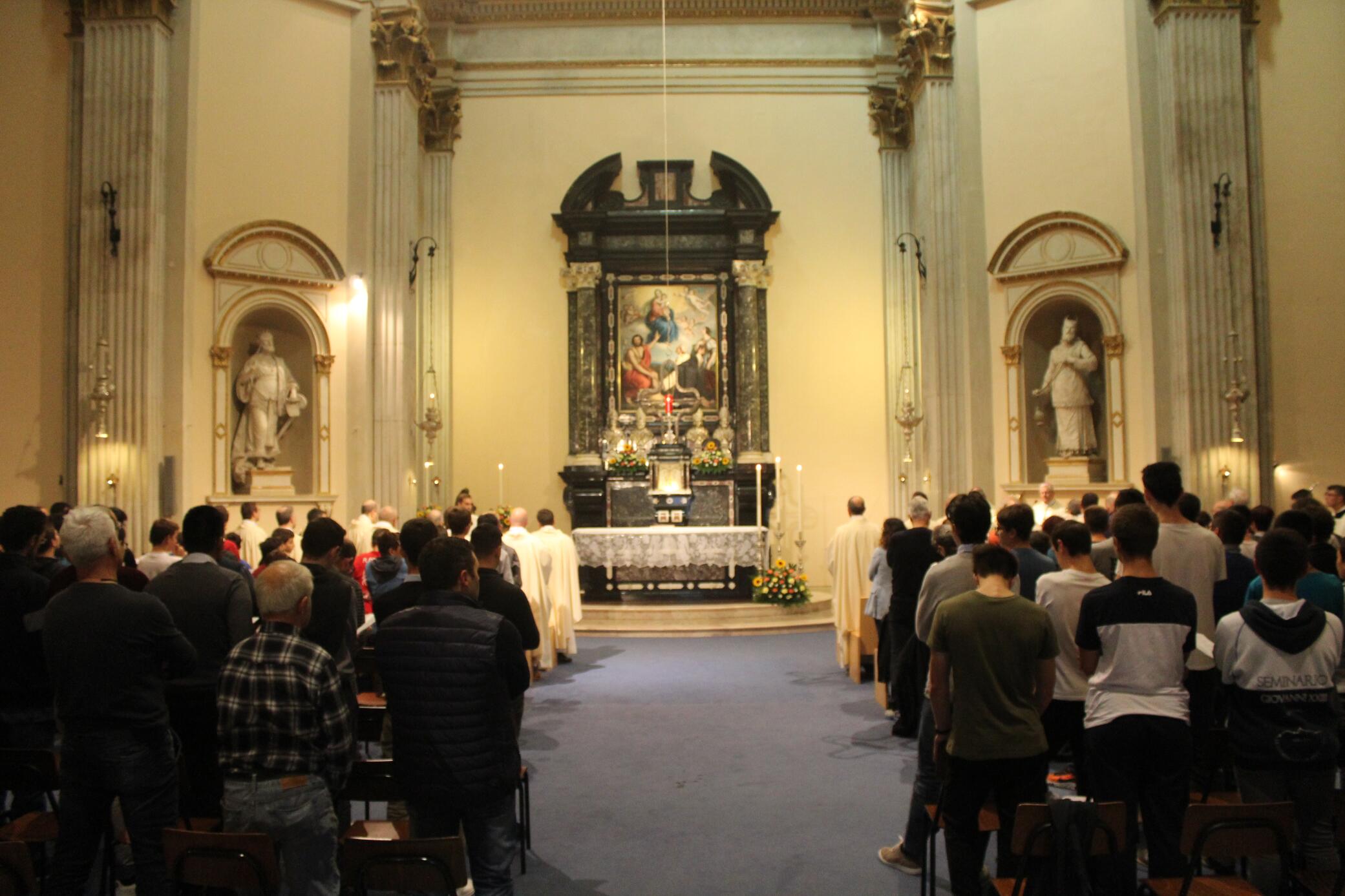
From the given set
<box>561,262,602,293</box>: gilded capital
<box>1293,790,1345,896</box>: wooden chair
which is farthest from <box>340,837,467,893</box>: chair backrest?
<box>561,262,602,293</box>: gilded capital

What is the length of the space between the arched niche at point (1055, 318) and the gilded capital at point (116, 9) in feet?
33.9

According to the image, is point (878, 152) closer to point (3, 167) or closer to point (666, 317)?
point (666, 317)

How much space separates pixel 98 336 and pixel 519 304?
7.66m

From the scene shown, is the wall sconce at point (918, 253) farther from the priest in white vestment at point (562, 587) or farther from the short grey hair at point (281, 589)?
the short grey hair at point (281, 589)

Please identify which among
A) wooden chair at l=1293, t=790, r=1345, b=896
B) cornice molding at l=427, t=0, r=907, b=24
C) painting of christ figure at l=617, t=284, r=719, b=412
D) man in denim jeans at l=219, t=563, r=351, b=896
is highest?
cornice molding at l=427, t=0, r=907, b=24

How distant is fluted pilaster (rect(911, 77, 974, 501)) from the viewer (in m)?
14.9

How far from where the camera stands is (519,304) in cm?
1852

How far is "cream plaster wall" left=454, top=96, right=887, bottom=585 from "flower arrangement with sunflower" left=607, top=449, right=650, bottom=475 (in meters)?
1.59

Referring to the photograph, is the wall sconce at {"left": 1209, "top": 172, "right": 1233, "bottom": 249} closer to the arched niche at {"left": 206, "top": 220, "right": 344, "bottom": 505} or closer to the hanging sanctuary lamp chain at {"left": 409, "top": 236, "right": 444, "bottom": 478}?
the hanging sanctuary lamp chain at {"left": 409, "top": 236, "right": 444, "bottom": 478}

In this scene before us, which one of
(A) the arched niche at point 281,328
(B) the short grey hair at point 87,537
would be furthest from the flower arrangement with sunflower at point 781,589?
(B) the short grey hair at point 87,537

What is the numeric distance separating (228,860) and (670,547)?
39.4 feet

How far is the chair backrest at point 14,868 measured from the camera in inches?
142

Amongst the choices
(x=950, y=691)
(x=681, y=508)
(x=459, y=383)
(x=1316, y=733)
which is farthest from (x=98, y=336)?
(x=1316, y=733)

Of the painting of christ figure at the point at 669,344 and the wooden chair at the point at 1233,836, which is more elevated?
the painting of christ figure at the point at 669,344
